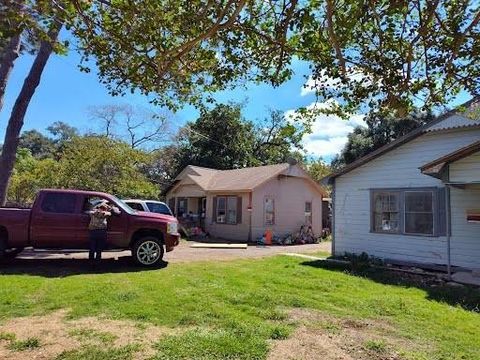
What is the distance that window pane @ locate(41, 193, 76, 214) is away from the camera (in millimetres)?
12359

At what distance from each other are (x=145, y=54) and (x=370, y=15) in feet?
8.95

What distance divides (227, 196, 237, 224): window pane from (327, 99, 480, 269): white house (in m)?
9.27

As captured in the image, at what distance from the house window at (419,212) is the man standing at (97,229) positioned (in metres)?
8.98

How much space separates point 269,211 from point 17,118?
13.5 m

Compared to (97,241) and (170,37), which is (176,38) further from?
(97,241)

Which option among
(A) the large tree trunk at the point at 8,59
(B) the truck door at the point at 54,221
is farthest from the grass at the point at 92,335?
(A) the large tree trunk at the point at 8,59

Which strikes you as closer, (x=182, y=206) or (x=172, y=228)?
(x=172, y=228)

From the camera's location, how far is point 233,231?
84.1 feet

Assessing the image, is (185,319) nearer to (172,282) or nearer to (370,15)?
(172,282)

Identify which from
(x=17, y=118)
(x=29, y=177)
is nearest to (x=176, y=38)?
(x=17, y=118)

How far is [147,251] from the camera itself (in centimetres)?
1266

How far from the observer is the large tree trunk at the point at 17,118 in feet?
54.0

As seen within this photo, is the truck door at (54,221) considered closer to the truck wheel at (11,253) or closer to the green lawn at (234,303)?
the green lawn at (234,303)

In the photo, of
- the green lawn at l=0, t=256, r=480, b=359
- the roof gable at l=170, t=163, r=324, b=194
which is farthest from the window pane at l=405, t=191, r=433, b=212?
the roof gable at l=170, t=163, r=324, b=194
